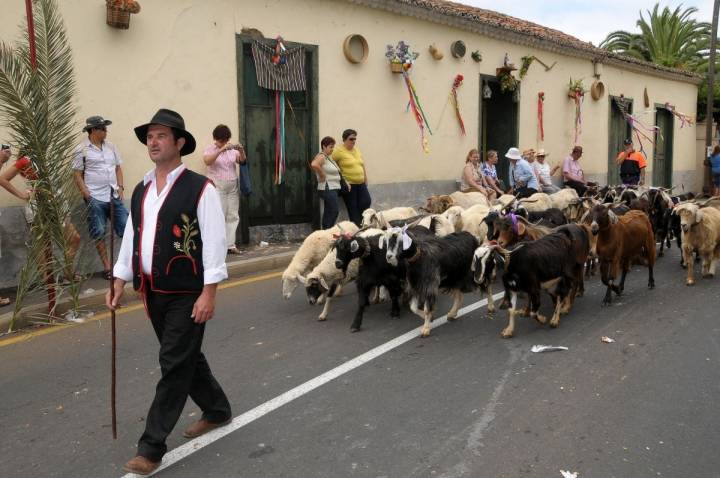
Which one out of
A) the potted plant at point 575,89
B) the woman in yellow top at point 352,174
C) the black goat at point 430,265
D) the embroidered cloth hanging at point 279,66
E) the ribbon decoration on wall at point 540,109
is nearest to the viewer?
the black goat at point 430,265

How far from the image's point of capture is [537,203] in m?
9.95

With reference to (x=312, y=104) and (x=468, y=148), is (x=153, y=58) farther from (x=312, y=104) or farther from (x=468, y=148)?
(x=468, y=148)

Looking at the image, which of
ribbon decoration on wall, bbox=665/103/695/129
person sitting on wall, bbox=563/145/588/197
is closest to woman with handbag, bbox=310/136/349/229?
person sitting on wall, bbox=563/145/588/197

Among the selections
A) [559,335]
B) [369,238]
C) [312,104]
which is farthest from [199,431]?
[312,104]

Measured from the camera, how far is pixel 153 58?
9.61 m

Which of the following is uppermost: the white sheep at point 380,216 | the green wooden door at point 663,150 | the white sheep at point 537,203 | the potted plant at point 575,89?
the potted plant at point 575,89

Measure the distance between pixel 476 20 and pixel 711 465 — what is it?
43.9 ft

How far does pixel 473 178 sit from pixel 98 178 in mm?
7418

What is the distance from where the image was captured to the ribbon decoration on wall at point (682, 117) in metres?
24.5

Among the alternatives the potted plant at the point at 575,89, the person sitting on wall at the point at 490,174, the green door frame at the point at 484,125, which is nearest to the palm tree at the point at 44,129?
the person sitting on wall at the point at 490,174

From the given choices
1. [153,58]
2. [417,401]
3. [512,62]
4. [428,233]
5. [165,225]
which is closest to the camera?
[165,225]

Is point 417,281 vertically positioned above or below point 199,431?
above

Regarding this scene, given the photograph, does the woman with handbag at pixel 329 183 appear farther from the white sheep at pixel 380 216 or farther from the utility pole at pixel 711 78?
the utility pole at pixel 711 78

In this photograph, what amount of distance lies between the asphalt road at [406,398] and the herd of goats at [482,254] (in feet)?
1.06
